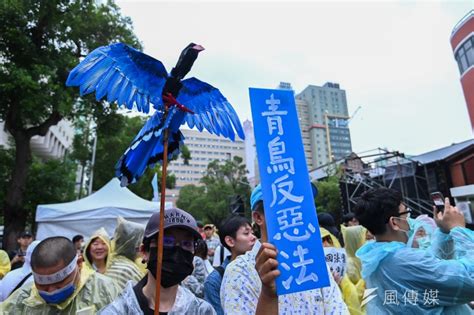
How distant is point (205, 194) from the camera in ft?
139

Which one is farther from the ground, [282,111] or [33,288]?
[282,111]

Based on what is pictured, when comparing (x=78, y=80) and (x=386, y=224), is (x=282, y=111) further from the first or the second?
(x=386, y=224)

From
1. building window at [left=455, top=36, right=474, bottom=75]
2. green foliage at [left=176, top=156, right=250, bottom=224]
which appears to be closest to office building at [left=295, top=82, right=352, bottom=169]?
green foliage at [left=176, top=156, right=250, bottom=224]

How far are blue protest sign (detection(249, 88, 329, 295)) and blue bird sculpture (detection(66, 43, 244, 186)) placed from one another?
52 centimetres

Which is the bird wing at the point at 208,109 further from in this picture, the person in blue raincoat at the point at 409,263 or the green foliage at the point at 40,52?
the green foliage at the point at 40,52

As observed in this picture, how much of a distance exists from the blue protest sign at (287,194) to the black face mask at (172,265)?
0.78m

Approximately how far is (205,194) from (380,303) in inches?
1605

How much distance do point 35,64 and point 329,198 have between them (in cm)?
1879

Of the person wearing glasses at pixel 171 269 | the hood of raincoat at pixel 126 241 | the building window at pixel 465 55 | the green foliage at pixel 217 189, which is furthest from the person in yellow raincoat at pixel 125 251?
the green foliage at pixel 217 189

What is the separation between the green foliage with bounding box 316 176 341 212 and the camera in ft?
74.9

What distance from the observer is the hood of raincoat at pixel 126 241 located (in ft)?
11.4

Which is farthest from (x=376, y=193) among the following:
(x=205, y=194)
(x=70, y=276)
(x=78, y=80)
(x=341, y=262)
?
(x=205, y=194)

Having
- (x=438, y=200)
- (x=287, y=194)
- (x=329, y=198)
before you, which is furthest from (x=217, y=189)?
(x=287, y=194)

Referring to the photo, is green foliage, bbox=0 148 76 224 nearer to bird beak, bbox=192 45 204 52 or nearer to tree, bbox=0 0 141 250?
tree, bbox=0 0 141 250
